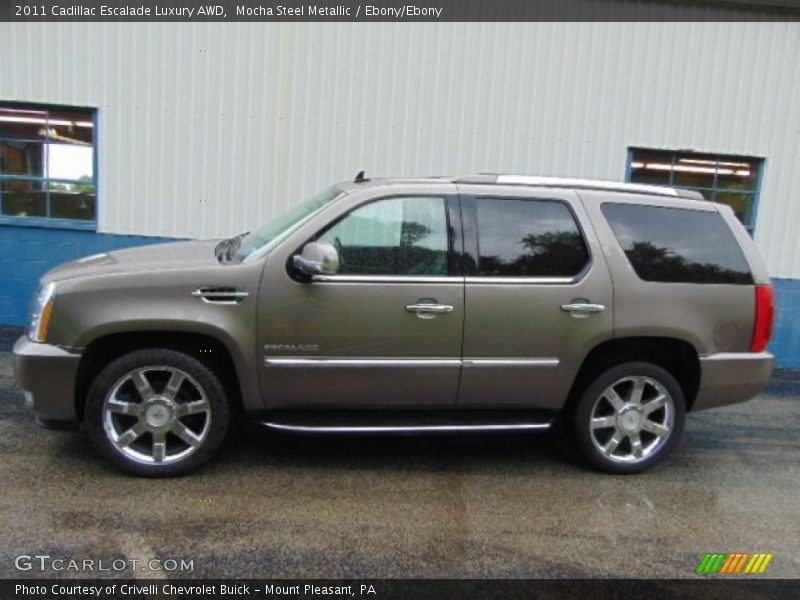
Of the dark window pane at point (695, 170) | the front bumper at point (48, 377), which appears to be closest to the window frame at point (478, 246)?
the front bumper at point (48, 377)

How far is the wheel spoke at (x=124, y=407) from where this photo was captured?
3725 mm

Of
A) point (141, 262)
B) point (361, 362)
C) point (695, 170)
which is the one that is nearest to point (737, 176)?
point (695, 170)

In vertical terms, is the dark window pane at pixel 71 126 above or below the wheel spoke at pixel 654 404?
above

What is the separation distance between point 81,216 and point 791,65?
8.62 metres

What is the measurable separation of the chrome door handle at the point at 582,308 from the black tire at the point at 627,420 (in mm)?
464

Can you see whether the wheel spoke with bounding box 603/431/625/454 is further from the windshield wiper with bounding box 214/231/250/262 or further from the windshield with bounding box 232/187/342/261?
the windshield wiper with bounding box 214/231/250/262

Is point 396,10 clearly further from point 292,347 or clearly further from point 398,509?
point 398,509

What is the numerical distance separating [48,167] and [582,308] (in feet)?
20.6

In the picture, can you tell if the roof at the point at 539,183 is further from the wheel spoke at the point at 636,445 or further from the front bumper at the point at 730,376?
the wheel spoke at the point at 636,445

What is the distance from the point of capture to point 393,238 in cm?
390

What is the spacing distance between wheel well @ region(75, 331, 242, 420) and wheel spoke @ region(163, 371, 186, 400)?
0.48 ft

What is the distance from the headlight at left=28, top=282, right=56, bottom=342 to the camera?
3658mm

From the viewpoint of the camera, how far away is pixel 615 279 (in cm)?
403

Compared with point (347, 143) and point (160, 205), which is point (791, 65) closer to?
point (347, 143)
